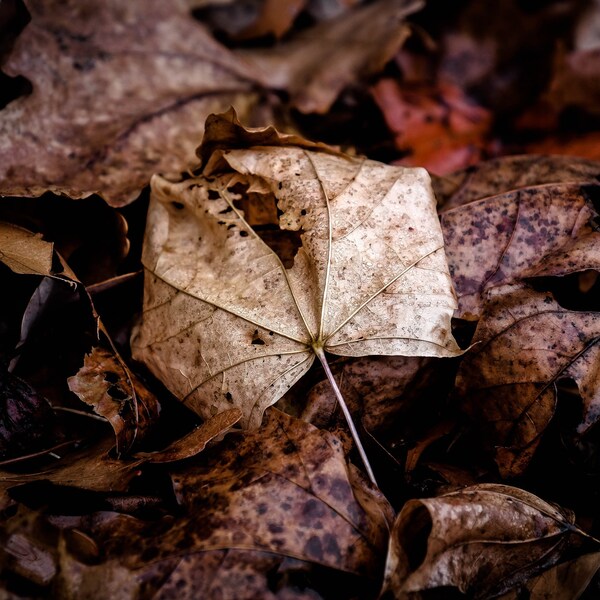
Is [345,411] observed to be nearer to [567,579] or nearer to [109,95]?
[567,579]

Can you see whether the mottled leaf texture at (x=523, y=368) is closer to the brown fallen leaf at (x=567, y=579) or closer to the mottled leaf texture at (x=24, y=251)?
the brown fallen leaf at (x=567, y=579)

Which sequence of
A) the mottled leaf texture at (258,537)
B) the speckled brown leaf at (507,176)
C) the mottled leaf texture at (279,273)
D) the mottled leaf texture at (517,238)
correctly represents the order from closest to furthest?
the mottled leaf texture at (258,537) → the mottled leaf texture at (279,273) → the mottled leaf texture at (517,238) → the speckled brown leaf at (507,176)

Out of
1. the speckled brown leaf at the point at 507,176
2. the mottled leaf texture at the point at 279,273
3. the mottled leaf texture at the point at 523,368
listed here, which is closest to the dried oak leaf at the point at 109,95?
the mottled leaf texture at the point at 279,273

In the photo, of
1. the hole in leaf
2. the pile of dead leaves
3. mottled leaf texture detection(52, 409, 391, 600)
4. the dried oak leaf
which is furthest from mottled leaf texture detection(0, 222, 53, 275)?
the hole in leaf

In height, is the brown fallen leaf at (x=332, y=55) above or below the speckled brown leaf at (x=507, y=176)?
above

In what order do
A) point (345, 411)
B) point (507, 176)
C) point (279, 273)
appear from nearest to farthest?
point (345, 411) < point (279, 273) < point (507, 176)

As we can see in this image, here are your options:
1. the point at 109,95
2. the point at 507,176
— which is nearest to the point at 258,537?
the point at 507,176

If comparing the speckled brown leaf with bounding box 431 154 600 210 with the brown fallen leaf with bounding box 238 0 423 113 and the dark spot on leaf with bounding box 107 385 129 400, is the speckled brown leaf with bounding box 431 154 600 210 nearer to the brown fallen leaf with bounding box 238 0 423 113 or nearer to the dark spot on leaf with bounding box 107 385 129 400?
the brown fallen leaf with bounding box 238 0 423 113
